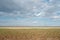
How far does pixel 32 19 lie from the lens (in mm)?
1627

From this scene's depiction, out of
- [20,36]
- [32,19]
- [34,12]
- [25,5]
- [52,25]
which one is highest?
[25,5]

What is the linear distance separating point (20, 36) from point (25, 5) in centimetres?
51

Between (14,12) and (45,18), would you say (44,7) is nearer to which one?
(45,18)

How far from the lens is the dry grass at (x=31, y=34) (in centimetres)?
158

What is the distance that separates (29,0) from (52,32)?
2.09 ft

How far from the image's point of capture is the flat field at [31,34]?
1576mm

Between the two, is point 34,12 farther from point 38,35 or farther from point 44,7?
point 38,35

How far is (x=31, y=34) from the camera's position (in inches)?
62.7

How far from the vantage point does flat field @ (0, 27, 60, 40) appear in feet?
5.17

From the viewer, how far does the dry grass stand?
1576 mm

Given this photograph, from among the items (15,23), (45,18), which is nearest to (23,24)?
(15,23)

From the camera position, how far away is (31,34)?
1592mm

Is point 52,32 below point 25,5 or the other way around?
below

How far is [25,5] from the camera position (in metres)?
1.60
